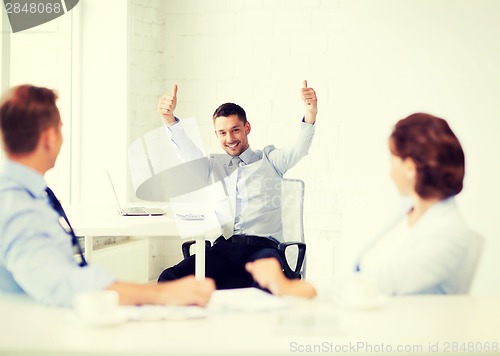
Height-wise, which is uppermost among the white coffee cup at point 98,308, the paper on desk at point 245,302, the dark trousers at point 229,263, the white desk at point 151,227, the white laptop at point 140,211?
the white laptop at point 140,211

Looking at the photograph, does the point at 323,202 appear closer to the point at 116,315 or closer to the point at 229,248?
the point at 229,248

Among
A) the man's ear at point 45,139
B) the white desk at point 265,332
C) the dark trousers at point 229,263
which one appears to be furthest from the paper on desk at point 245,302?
the dark trousers at point 229,263

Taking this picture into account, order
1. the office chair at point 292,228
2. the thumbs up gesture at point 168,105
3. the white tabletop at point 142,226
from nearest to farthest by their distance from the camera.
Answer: the thumbs up gesture at point 168,105, the white tabletop at point 142,226, the office chair at point 292,228

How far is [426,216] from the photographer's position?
1.42 meters

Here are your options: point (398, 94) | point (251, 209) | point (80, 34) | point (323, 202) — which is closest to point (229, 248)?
point (251, 209)

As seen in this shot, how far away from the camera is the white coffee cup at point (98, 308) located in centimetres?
127

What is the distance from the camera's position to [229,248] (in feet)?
10.1

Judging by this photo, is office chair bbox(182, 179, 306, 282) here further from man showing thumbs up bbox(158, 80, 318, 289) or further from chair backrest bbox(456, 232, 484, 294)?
chair backrest bbox(456, 232, 484, 294)

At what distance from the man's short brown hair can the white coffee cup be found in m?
0.32

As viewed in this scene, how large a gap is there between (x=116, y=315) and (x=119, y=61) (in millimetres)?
3009

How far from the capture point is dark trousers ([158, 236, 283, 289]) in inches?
119

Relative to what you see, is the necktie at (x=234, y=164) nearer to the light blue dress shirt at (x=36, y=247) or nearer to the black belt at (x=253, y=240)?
the black belt at (x=253, y=240)

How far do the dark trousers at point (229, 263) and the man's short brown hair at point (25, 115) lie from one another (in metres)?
1.64

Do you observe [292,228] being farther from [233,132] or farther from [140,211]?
[140,211]
